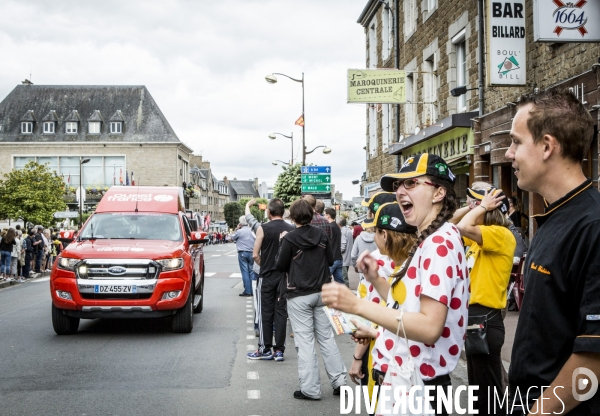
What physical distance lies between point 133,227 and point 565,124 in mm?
9999

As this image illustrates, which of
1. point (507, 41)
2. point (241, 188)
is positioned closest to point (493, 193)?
point (507, 41)

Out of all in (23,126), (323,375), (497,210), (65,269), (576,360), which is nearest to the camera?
(576,360)

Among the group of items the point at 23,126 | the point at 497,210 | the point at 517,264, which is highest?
the point at 23,126

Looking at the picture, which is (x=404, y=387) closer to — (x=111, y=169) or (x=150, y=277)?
(x=150, y=277)

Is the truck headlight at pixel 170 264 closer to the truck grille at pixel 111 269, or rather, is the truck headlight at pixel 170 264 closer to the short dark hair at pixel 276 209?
the truck grille at pixel 111 269

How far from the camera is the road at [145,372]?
20.6 feet

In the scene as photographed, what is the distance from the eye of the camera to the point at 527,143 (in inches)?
94.3

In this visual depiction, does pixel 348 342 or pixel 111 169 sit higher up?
pixel 111 169

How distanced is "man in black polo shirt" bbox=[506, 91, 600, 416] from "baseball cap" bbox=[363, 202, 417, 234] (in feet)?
4.47

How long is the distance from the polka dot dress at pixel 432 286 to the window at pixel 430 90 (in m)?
17.5

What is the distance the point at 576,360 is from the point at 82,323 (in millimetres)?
10997

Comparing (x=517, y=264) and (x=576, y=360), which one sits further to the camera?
(x=517, y=264)

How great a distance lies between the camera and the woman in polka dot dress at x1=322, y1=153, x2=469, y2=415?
2670mm

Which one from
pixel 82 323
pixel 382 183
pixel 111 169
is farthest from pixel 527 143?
pixel 111 169
